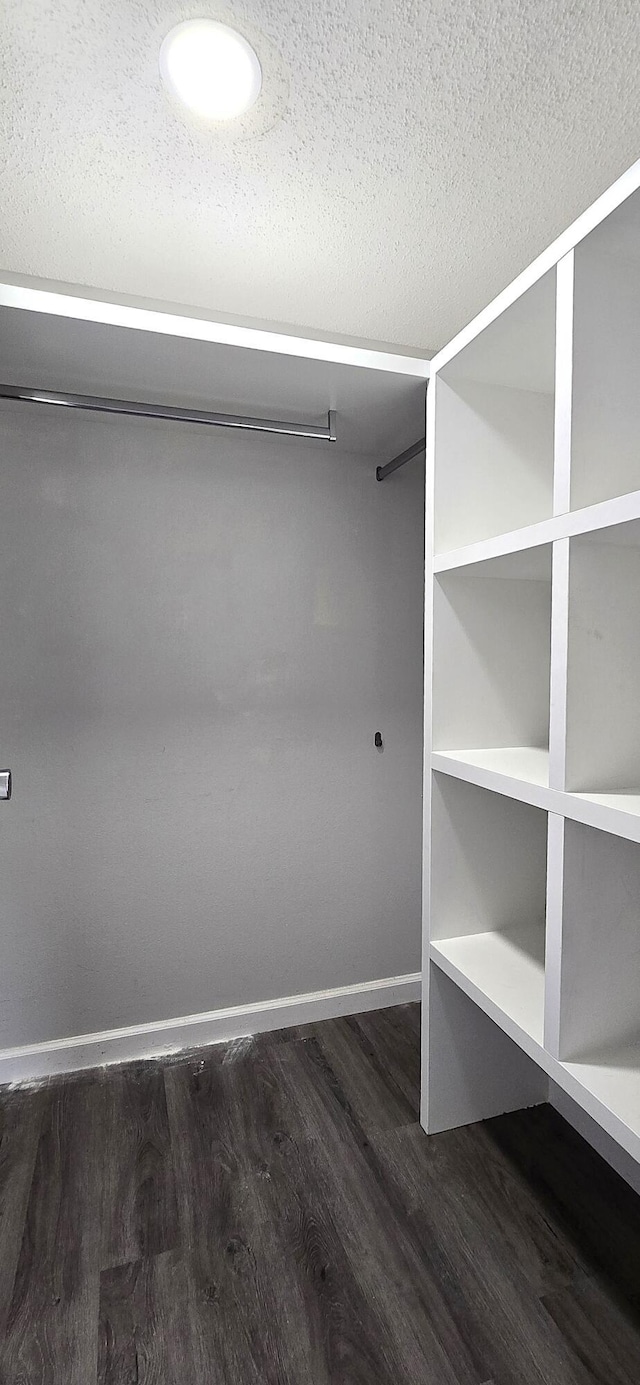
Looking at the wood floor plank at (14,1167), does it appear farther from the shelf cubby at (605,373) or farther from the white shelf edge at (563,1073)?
the shelf cubby at (605,373)

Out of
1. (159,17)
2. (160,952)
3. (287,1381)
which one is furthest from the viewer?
(160,952)

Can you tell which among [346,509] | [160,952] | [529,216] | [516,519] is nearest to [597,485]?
[516,519]

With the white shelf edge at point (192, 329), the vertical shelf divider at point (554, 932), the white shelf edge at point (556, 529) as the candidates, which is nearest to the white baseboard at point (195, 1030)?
the vertical shelf divider at point (554, 932)

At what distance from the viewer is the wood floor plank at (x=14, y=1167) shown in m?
1.31

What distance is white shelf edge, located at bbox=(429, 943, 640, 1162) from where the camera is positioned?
38.4 inches

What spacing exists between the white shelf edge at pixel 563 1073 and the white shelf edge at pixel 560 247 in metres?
1.38

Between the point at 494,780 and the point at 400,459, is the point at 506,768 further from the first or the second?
the point at 400,459

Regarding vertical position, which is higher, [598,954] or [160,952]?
[598,954]

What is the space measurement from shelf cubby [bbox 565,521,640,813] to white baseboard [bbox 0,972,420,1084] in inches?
57.4

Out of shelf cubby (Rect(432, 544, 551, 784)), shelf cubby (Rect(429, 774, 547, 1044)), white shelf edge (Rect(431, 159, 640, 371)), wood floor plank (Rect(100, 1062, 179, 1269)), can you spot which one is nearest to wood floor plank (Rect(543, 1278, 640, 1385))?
shelf cubby (Rect(429, 774, 547, 1044))

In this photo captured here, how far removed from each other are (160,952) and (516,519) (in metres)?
1.64

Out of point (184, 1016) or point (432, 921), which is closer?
point (432, 921)

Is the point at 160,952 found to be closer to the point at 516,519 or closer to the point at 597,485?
the point at 516,519

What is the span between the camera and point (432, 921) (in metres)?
1.61
